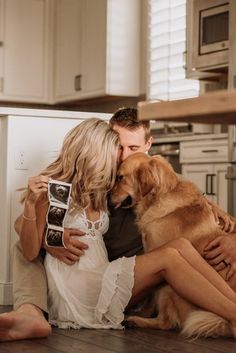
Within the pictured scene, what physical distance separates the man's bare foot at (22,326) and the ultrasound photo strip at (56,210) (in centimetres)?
28

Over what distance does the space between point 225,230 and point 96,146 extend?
60 cm

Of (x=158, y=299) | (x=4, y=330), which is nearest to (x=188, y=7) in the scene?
(x=158, y=299)

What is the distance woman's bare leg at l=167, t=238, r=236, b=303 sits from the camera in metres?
2.58

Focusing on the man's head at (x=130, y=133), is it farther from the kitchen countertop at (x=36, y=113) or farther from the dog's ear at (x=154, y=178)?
the kitchen countertop at (x=36, y=113)

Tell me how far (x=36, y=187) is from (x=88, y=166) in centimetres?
27

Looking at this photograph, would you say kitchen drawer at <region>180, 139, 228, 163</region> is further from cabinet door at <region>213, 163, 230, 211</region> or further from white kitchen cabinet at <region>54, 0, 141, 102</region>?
white kitchen cabinet at <region>54, 0, 141, 102</region>

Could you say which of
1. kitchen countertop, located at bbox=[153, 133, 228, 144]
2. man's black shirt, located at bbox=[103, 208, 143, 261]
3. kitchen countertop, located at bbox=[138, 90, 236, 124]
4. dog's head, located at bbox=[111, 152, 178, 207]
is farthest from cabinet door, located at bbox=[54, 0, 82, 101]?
kitchen countertop, located at bbox=[138, 90, 236, 124]

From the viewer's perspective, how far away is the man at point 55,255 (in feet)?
8.16

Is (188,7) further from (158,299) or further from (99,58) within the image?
(158,299)

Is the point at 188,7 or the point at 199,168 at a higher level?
the point at 188,7

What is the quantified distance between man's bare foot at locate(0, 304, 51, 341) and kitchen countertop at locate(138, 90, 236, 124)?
1.42m

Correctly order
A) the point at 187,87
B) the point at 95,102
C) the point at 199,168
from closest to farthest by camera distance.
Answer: the point at 199,168 < the point at 187,87 < the point at 95,102

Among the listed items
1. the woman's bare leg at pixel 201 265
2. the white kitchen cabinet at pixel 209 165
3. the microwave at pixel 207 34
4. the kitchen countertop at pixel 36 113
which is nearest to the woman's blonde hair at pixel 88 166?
the woman's bare leg at pixel 201 265

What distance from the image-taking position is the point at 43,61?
6355 mm
